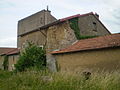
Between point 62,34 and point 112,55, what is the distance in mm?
5973

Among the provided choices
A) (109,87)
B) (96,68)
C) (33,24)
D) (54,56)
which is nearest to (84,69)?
(96,68)

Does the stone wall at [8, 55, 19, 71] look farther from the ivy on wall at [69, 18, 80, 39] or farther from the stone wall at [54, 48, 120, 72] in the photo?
the stone wall at [54, 48, 120, 72]

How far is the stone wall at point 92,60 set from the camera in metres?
12.3

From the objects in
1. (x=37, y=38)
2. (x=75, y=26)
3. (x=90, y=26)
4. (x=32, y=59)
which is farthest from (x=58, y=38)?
A: (x=90, y=26)

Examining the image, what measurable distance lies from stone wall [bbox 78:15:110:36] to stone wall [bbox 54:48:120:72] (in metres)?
4.35

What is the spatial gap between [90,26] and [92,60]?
6.98 m

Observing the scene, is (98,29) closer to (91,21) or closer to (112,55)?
(91,21)

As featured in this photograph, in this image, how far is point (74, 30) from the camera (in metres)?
17.5

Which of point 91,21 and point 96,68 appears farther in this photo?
point 91,21

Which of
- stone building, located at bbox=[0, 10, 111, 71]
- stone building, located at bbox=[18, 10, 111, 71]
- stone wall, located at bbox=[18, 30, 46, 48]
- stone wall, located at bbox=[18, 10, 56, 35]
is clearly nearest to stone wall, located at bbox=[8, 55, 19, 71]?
stone building, located at bbox=[0, 10, 111, 71]

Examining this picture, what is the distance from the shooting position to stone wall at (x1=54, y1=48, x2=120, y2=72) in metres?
12.3

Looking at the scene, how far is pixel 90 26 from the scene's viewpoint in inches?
770

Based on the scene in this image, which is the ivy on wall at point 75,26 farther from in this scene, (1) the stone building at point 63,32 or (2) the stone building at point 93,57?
(2) the stone building at point 93,57

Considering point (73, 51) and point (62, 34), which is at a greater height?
point (62, 34)
